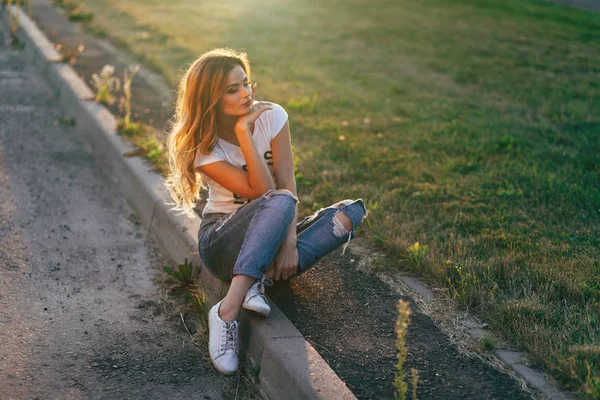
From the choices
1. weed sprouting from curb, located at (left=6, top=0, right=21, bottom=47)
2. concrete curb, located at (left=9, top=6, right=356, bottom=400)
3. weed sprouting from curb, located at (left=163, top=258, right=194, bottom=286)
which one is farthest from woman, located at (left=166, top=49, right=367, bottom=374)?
weed sprouting from curb, located at (left=6, top=0, right=21, bottom=47)

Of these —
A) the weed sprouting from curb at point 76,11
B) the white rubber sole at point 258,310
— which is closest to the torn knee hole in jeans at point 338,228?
the white rubber sole at point 258,310

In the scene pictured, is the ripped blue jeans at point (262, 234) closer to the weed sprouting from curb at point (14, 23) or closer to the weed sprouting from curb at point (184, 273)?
the weed sprouting from curb at point (184, 273)

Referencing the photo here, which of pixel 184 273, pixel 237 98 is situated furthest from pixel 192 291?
pixel 237 98

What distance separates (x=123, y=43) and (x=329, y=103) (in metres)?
4.34

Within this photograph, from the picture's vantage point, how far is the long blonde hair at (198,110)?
3768 millimetres

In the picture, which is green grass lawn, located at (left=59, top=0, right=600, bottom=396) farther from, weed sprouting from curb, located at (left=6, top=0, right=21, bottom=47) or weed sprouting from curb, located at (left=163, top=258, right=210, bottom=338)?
weed sprouting from curb, located at (left=6, top=0, right=21, bottom=47)

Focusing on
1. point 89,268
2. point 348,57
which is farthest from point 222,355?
point 348,57

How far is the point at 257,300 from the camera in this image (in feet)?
11.0

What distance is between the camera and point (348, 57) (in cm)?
1021

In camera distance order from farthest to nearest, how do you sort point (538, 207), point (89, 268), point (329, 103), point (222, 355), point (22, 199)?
point (329, 103) < point (22, 199) < point (538, 207) < point (89, 268) < point (222, 355)

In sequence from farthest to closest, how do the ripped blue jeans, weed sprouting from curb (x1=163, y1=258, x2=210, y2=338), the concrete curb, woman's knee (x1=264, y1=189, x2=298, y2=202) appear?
weed sprouting from curb (x1=163, y1=258, x2=210, y2=338) < woman's knee (x1=264, y1=189, x2=298, y2=202) < the ripped blue jeans < the concrete curb

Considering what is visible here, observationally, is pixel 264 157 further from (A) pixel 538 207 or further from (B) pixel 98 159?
(B) pixel 98 159

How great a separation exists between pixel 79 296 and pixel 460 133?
4052mm

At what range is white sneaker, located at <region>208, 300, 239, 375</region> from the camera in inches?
129
